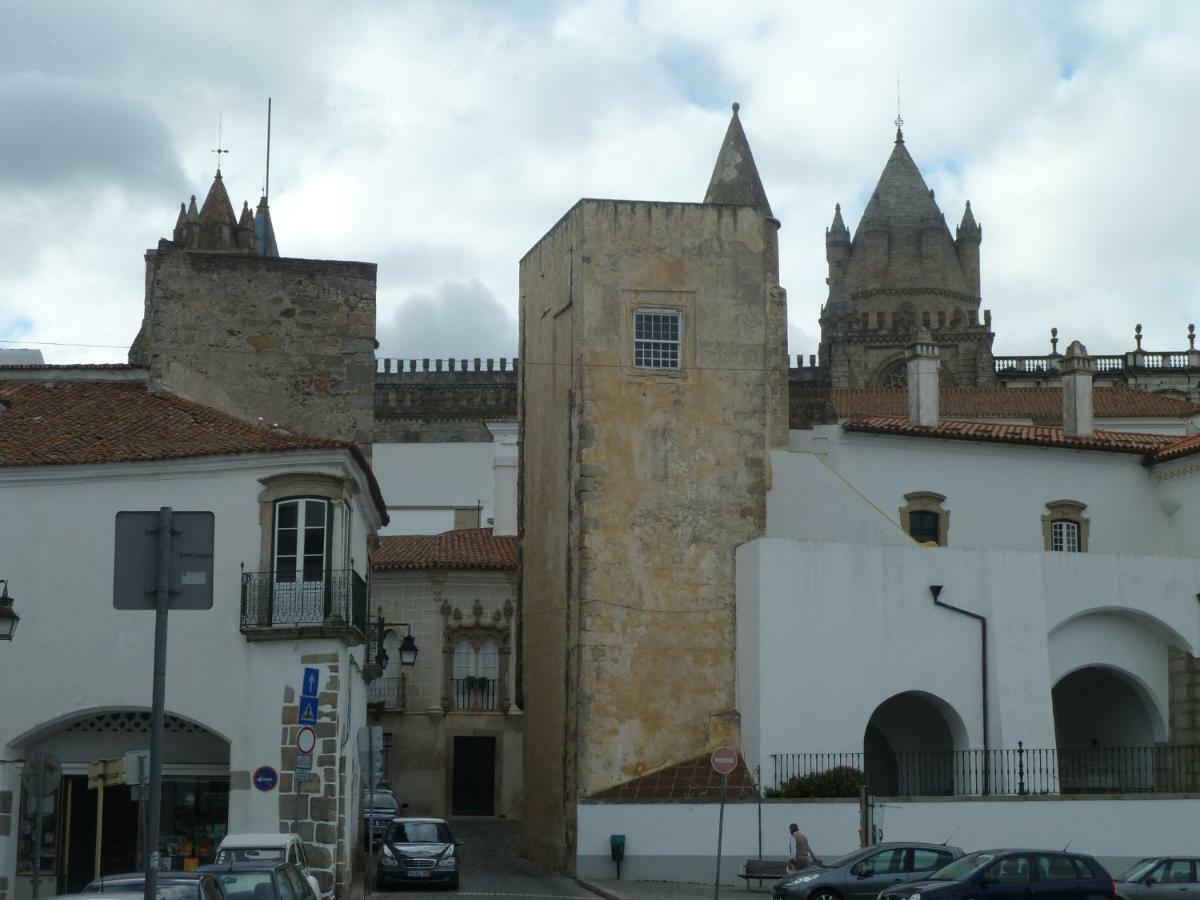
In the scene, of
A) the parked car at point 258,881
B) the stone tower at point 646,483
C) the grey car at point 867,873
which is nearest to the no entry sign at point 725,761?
the grey car at point 867,873

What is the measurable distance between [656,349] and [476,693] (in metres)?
16.4

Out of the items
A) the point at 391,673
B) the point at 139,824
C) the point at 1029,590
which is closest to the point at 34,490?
the point at 139,824

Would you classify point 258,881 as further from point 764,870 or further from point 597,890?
point 764,870

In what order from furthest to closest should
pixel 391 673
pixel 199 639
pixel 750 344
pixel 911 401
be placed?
pixel 391 673 → pixel 911 401 → pixel 750 344 → pixel 199 639

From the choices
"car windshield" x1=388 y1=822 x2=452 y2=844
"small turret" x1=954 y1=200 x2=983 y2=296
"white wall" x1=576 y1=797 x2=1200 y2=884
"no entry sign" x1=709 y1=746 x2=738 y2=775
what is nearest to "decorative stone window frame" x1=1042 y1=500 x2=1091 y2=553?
"white wall" x1=576 y1=797 x2=1200 y2=884

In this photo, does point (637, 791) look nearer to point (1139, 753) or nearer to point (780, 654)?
point (780, 654)

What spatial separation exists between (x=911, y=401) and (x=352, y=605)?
819 inches

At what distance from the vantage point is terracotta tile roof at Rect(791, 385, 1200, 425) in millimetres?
70875

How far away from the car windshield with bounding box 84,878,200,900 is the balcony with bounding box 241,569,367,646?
9465 millimetres

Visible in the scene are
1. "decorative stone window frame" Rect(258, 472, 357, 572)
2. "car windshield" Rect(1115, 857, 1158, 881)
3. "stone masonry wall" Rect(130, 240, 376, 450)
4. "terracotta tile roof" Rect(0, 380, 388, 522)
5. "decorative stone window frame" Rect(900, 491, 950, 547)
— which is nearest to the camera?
"car windshield" Rect(1115, 857, 1158, 881)

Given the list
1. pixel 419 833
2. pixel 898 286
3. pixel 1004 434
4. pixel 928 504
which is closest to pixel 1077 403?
pixel 1004 434

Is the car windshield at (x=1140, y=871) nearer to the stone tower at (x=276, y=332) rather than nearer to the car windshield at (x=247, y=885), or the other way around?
the car windshield at (x=247, y=885)

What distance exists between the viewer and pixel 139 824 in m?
28.7

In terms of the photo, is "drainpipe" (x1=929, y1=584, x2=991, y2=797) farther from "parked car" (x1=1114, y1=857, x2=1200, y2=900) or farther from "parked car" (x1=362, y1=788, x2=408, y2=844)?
"parked car" (x1=362, y1=788, x2=408, y2=844)
